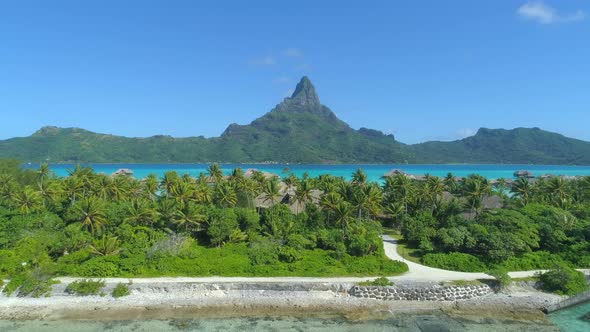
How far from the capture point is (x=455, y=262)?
118ft

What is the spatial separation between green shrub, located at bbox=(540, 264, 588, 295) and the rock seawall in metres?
7.10

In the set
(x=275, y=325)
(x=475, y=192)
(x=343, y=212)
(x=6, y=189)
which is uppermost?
(x=475, y=192)

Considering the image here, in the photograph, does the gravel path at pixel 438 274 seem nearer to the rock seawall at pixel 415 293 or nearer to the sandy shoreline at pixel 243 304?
the rock seawall at pixel 415 293

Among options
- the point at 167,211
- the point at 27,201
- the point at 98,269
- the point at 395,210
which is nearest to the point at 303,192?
the point at 395,210

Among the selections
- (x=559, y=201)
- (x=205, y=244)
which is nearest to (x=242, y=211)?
(x=205, y=244)

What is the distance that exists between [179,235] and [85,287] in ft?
37.0

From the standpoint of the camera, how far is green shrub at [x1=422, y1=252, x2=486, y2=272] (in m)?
35.2

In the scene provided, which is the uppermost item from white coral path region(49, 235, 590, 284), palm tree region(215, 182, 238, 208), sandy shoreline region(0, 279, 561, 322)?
palm tree region(215, 182, 238, 208)

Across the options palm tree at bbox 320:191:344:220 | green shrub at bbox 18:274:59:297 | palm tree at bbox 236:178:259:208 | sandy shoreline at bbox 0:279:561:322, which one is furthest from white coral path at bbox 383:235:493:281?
green shrub at bbox 18:274:59:297

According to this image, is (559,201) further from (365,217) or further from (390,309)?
(390,309)

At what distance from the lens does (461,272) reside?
34844 mm

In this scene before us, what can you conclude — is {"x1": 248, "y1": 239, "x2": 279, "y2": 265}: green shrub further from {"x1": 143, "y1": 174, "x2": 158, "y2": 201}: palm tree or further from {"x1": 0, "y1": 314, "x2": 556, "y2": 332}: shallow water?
{"x1": 143, "y1": 174, "x2": 158, "y2": 201}: palm tree

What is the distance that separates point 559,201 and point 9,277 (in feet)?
207

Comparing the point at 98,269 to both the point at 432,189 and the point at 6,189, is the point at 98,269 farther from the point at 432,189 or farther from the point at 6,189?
the point at 432,189
